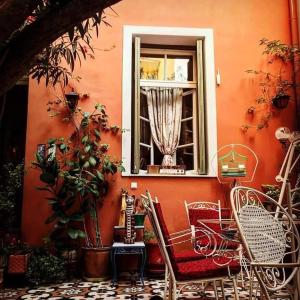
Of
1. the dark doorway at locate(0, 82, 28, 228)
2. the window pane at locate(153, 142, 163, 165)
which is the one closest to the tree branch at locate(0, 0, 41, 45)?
the window pane at locate(153, 142, 163, 165)

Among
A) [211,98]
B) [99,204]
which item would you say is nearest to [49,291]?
[99,204]

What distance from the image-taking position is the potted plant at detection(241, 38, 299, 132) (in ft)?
15.8

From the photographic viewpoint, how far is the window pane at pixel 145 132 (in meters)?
4.93

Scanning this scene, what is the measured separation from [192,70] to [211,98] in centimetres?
69

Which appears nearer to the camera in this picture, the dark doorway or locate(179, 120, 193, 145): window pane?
locate(179, 120, 193, 145): window pane

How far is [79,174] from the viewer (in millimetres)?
4211

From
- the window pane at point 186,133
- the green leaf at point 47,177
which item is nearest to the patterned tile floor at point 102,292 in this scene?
the green leaf at point 47,177

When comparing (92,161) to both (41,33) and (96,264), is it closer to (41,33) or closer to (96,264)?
(96,264)

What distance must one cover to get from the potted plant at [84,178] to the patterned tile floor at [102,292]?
362mm

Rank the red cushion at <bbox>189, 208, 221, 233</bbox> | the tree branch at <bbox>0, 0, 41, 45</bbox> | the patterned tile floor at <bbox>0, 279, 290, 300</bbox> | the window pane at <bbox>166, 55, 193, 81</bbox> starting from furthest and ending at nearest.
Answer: the window pane at <bbox>166, 55, 193, 81</bbox> < the red cushion at <bbox>189, 208, 221, 233</bbox> < the patterned tile floor at <bbox>0, 279, 290, 300</bbox> < the tree branch at <bbox>0, 0, 41, 45</bbox>

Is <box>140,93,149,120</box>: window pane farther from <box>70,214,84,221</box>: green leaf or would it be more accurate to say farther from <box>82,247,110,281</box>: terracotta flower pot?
<box>82,247,110,281</box>: terracotta flower pot

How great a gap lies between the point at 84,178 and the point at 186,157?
5.06 ft

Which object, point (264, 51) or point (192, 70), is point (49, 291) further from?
point (264, 51)

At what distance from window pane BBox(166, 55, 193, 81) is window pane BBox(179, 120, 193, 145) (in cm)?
70
